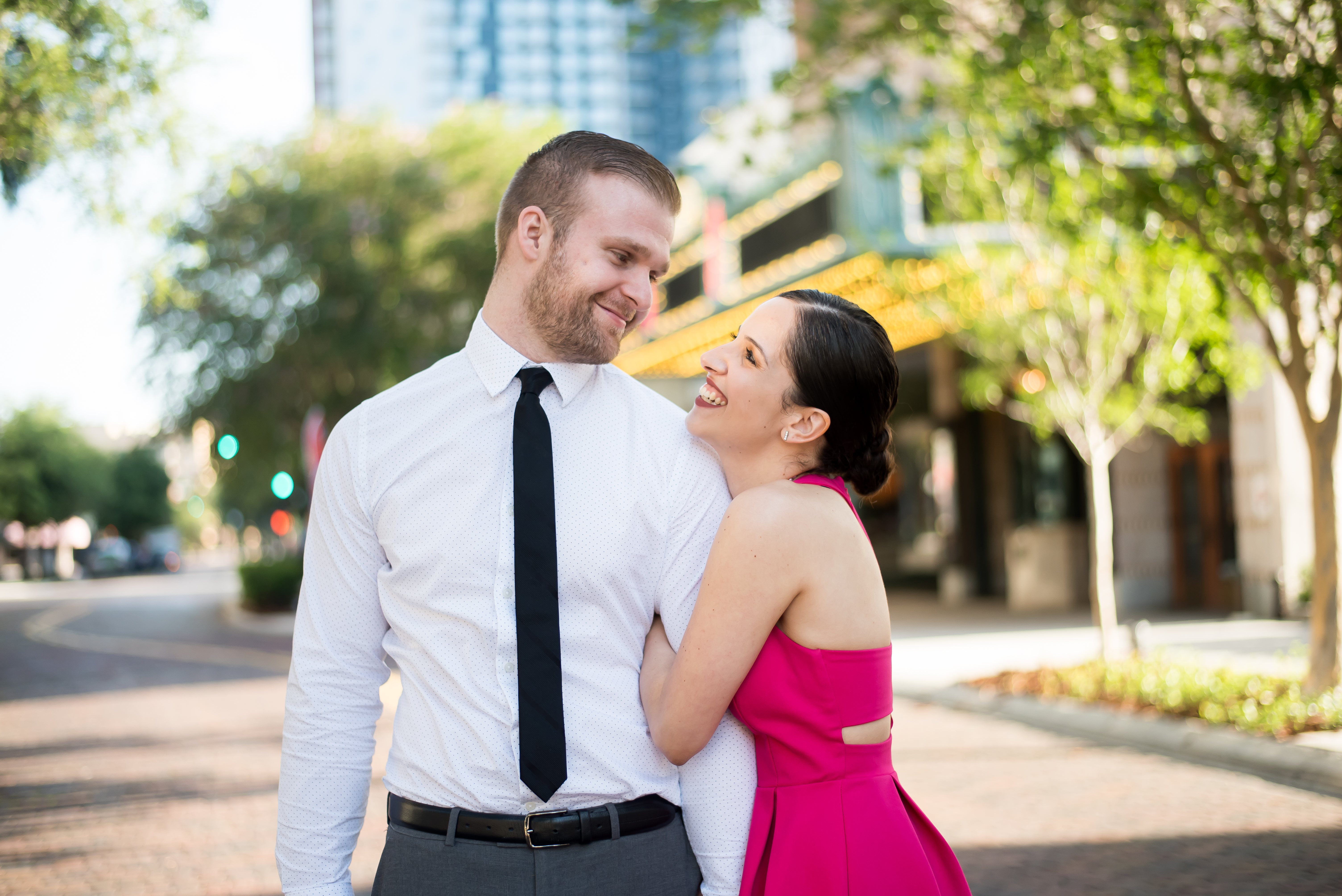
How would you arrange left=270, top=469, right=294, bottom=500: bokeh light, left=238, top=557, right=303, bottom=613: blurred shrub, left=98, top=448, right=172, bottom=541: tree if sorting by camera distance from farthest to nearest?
left=98, top=448, right=172, bottom=541: tree, left=238, top=557, right=303, bottom=613: blurred shrub, left=270, top=469, right=294, bottom=500: bokeh light

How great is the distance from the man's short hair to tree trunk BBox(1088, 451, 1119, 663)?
10.5 m

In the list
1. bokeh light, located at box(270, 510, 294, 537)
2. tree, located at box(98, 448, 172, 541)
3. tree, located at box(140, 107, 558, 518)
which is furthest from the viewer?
tree, located at box(98, 448, 172, 541)

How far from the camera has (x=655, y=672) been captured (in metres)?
2.09

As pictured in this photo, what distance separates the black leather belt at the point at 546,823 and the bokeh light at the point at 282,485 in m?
17.8

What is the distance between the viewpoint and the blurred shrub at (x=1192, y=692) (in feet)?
27.3

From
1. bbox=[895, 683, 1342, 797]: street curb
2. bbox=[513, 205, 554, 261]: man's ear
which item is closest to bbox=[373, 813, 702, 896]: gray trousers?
bbox=[513, 205, 554, 261]: man's ear

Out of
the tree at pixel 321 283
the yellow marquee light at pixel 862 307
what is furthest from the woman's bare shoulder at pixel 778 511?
the tree at pixel 321 283

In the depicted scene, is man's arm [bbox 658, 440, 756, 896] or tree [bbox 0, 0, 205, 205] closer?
man's arm [bbox 658, 440, 756, 896]

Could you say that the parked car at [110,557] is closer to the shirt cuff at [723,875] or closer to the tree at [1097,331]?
the tree at [1097,331]

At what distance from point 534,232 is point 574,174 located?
0.43 ft

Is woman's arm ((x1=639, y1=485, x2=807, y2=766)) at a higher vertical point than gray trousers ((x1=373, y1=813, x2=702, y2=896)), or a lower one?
higher

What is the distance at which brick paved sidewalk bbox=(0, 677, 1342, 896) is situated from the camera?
5.77 m

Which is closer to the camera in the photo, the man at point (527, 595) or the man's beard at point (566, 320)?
the man at point (527, 595)

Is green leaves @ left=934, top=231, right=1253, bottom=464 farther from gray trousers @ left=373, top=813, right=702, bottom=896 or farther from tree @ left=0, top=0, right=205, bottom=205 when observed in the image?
gray trousers @ left=373, top=813, right=702, bottom=896
